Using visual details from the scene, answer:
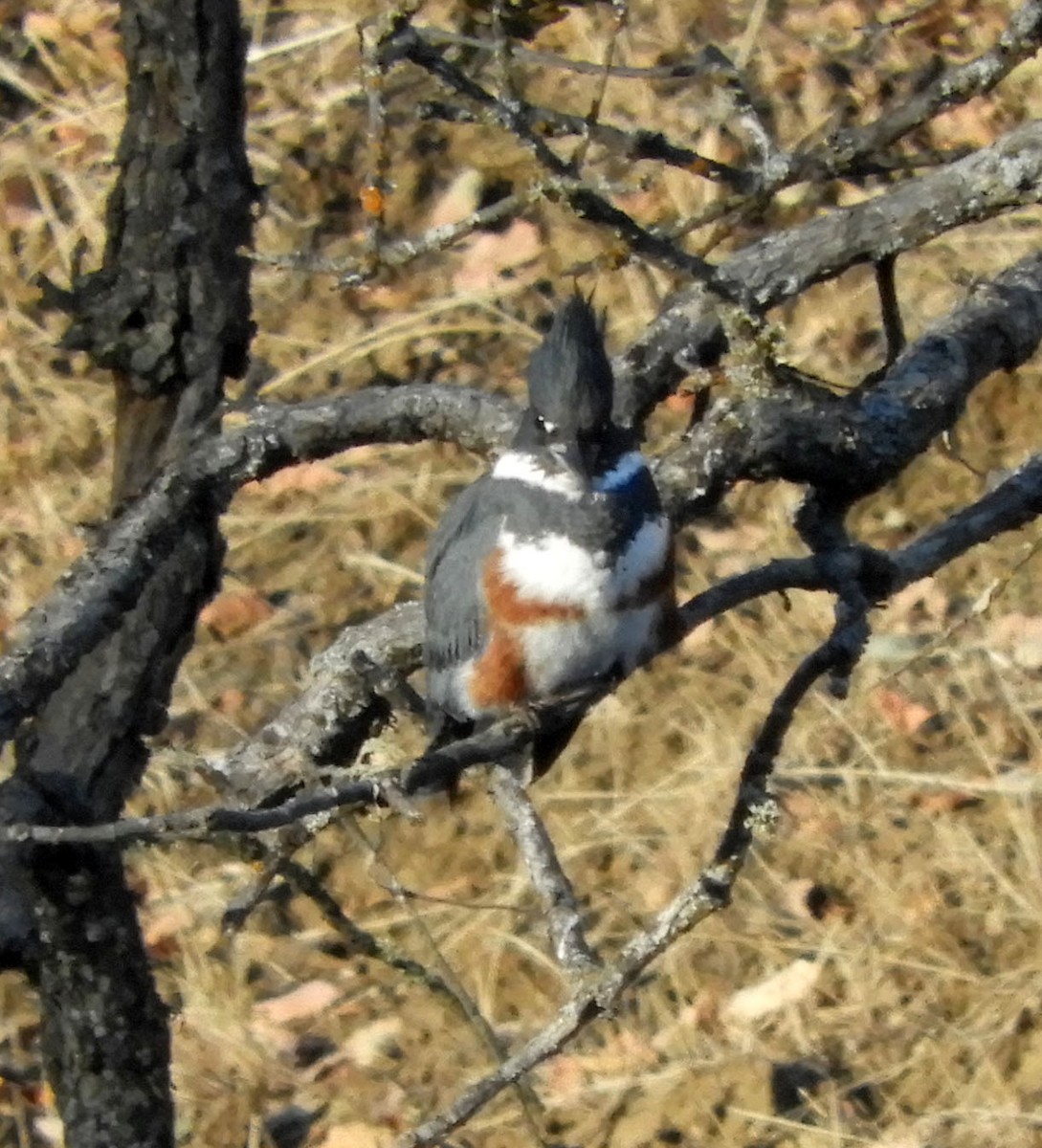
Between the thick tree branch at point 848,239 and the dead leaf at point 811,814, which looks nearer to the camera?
the thick tree branch at point 848,239

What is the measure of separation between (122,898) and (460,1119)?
0.71 meters

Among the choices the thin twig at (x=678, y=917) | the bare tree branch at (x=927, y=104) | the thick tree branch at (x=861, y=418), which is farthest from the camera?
the thick tree branch at (x=861, y=418)

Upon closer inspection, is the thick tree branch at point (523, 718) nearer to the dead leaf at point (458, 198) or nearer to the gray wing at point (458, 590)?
the gray wing at point (458, 590)

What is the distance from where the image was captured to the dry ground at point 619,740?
12.3 ft

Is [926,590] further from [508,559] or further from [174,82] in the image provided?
[174,82]

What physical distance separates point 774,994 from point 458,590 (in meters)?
1.81

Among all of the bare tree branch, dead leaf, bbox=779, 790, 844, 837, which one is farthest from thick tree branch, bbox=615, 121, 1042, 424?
dead leaf, bbox=779, 790, 844, 837

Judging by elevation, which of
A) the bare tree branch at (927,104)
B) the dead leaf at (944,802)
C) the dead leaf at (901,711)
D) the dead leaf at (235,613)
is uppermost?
the bare tree branch at (927,104)

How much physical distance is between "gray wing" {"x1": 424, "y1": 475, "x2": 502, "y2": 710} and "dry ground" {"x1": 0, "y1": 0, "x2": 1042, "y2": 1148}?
0.43 m

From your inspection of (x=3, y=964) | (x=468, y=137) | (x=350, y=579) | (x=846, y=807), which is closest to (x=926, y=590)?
(x=846, y=807)

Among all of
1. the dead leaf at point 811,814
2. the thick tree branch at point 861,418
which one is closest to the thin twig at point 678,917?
the thick tree branch at point 861,418

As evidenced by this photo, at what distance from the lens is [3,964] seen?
2.12m

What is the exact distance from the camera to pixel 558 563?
7.61ft

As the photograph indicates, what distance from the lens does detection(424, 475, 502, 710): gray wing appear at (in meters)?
2.34
